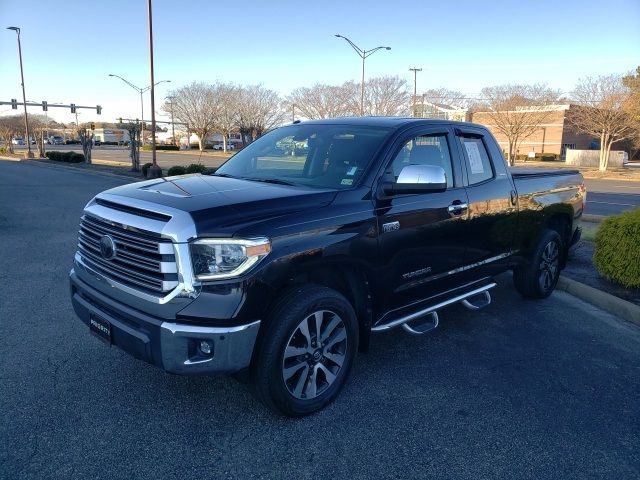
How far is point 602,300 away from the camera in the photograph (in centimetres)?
561

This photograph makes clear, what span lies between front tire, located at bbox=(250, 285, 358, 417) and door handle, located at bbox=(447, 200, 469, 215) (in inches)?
53.9

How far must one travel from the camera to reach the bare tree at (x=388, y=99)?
56.0m

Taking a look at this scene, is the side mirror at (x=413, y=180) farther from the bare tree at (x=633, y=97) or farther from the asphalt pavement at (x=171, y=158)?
the bare tree at (x=633, y=97)

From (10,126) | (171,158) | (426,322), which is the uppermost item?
(10,126)

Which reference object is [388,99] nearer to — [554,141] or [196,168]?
[554,141]

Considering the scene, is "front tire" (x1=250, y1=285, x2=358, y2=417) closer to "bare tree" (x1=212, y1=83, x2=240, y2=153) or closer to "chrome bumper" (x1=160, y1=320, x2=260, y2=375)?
"chrome bumper" (x1=160, y1=320, x2=260, y2=375)

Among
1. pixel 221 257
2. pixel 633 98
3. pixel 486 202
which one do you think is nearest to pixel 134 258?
pixel 221 257

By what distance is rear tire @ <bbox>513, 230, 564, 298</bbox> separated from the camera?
18.2 feet

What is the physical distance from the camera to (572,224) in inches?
245

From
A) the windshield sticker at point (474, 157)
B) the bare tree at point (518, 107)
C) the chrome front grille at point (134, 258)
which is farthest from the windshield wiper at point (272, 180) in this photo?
the bare tree at point (518, 107)

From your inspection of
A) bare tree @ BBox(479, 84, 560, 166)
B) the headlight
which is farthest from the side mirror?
bare tree @ BBox(479, 84, 560, 166)

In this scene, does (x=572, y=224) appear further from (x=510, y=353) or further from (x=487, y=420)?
(x=487, y=420)

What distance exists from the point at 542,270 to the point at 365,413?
337cm

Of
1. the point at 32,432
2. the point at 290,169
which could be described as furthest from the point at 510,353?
the point at 32,432
